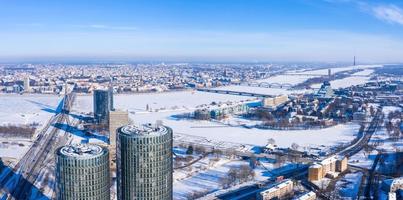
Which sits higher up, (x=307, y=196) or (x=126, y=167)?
(x=126, y=167)

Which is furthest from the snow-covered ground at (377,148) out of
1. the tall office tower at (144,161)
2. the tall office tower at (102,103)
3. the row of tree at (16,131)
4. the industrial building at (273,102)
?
the row of tree at (16,131)

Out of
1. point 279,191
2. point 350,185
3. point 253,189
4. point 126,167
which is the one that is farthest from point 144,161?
point 350,185

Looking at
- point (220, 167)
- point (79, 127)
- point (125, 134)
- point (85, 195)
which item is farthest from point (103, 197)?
point (79, 127)

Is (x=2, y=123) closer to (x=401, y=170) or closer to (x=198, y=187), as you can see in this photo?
(x=198, y=187)

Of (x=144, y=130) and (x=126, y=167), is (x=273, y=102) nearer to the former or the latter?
(x=144, y=130)

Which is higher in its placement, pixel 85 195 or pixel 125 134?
pixel 125 134

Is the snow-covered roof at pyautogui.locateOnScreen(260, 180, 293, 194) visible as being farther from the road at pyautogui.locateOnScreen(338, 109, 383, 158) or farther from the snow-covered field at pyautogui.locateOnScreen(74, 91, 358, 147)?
the snow-covered field at pyautogui.locateOnScreen(74, 91, 358, 147)
